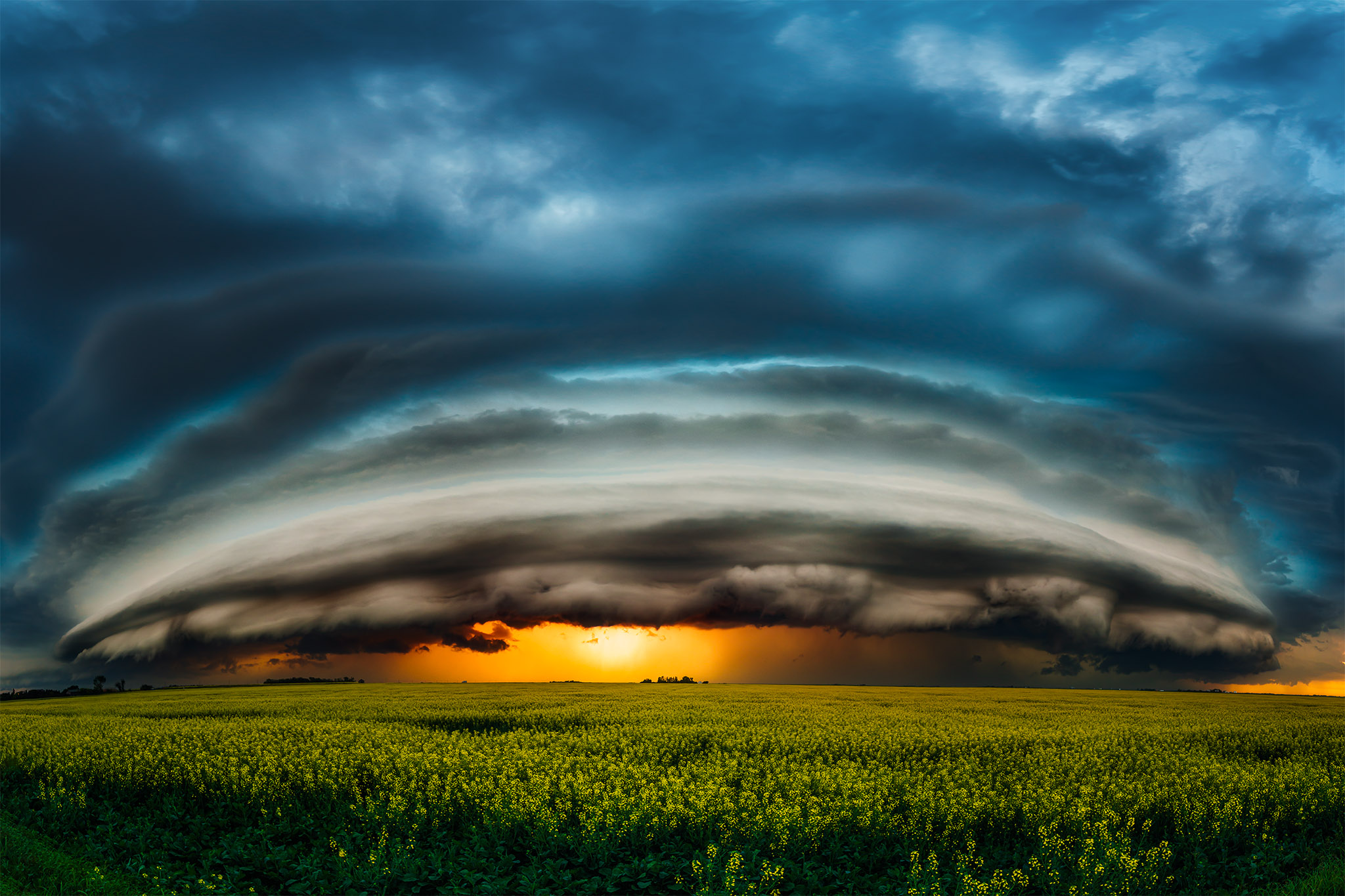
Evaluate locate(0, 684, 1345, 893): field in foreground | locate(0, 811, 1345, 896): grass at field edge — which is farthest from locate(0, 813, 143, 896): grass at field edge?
locate(0, 684, 1345, 893): field in foreground

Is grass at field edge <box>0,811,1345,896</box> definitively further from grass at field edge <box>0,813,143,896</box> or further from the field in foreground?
the field in foreground

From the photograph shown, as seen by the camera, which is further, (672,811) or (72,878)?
(672,811)

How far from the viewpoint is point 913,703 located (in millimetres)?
50000

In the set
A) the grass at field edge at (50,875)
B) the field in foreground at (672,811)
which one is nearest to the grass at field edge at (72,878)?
the grass at field edge at (50,875)

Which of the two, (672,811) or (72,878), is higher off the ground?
(672,811)

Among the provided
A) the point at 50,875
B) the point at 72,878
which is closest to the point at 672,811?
the point at 72,878

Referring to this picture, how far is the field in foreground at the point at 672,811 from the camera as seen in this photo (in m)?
13.1

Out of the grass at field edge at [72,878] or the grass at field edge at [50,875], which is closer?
the grass at field edge at [72,878]

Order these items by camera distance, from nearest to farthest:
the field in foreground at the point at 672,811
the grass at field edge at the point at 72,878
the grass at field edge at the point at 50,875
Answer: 1. the grass at field edge at the point at 72,878
2. the grass at field edge at the point at 50,875
3. the field in foreground at the point at 672,811

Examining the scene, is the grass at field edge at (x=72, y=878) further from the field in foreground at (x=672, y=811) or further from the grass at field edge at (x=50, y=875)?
the field in foreground at (x=672, y=811)

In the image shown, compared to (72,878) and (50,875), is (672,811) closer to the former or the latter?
(72,878)

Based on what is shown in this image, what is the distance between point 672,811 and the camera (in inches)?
567

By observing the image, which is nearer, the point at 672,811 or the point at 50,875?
the point at 50,875

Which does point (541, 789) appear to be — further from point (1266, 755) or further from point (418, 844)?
point (1266, 755)
